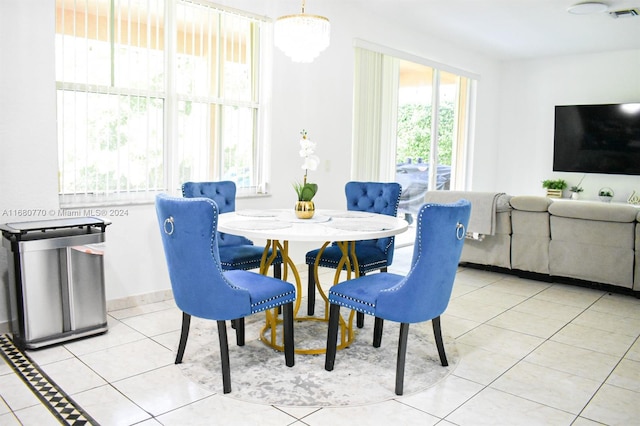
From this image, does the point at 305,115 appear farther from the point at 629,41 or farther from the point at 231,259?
the point at 629,41

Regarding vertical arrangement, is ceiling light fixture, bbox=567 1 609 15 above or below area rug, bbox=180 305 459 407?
above

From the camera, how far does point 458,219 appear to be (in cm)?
241

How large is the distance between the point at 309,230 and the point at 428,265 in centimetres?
63

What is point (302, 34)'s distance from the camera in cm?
310

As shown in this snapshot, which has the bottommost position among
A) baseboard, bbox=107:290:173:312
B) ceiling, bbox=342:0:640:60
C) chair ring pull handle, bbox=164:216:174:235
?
baseboard, bbox=107:290:173:312

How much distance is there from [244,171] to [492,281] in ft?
8.21

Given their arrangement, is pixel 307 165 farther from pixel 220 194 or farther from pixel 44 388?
pixel 44 388

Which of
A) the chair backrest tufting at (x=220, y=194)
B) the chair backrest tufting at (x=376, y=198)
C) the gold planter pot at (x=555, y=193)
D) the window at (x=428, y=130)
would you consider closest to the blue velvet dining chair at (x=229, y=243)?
the chair backrest tufting at (x=220, y=194)

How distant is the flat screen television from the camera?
7086 millimetres

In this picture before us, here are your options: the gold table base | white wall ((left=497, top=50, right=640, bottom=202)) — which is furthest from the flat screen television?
the gold table base

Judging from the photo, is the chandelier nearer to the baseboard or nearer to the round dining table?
the round dining table

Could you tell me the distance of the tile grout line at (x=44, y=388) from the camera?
214cm

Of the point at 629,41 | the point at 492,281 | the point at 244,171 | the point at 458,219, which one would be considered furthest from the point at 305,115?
the point at 629,41

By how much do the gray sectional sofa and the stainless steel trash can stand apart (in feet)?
11.3
